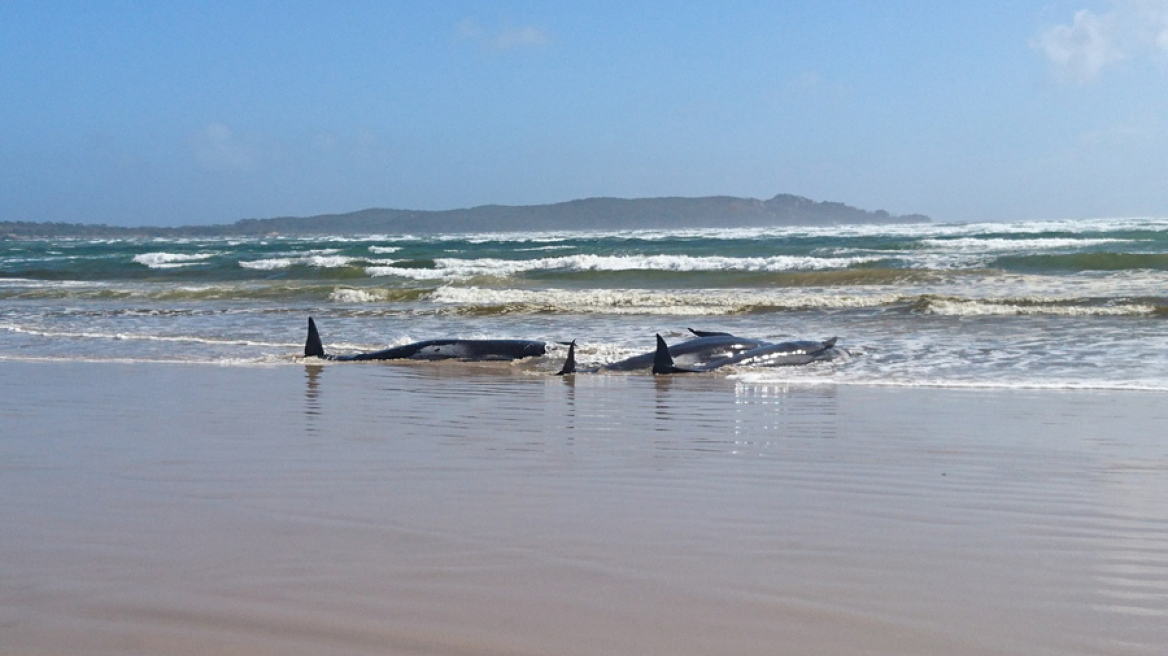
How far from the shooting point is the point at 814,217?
168750 mm

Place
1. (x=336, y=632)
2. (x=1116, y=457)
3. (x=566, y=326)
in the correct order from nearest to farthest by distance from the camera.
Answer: (x=336, y=632)
(x=1116, y=457)
(x=566, y=326)

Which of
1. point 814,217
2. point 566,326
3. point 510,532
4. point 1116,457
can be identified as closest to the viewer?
point 510,532

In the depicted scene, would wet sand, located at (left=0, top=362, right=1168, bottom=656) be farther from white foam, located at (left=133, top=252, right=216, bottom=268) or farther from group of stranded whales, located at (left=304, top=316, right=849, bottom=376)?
white foam, located at (left=133, top=252, right=216, bottom=268)

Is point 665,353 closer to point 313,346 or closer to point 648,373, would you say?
point 648,373

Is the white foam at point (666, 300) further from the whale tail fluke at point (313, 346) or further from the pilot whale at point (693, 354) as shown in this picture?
the whale tail fluke at point (313, 346)

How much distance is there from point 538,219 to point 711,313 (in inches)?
5325

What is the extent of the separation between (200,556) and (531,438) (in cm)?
287

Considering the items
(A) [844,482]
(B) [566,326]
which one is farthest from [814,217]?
(A) [844,482]

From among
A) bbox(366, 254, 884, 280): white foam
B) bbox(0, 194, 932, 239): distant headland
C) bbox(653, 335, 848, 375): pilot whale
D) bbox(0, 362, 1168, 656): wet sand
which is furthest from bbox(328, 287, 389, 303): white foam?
bbox(0, 194, 932, 239): distant headland

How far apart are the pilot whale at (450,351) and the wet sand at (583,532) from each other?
435cm

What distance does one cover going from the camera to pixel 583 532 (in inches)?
157

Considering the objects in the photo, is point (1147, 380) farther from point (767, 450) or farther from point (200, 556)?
point (200, 556)

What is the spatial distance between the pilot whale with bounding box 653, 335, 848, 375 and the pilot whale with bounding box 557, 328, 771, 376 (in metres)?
0.10

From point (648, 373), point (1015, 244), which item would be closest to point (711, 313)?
point (648, 373)
